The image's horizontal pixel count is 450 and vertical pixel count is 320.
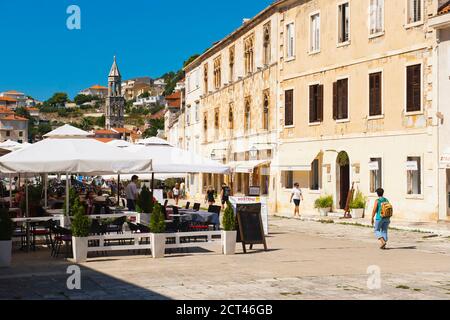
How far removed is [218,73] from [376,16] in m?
22.7

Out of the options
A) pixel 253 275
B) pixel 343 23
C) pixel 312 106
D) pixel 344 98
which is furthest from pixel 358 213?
pixel 253 275

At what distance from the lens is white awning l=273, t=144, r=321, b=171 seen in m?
36.9

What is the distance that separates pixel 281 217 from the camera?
119 feet

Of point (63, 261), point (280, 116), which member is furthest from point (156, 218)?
point (280, 116)

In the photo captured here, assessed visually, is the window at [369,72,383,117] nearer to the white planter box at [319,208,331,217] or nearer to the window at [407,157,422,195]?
the window at [407,157,422,195]

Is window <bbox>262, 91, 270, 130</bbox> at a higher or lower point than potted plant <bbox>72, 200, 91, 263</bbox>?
higher

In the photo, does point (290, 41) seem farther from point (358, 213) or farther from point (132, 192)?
point (132, 192)

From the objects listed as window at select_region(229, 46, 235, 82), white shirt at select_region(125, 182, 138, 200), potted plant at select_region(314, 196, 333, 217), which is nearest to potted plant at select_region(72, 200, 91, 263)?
white shirt at select_region(125, 182, 138, 200)

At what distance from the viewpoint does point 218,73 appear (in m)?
54.1

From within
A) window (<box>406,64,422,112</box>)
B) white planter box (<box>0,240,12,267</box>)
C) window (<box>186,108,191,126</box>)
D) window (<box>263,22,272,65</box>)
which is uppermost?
window (<box>263,22,272,65</box>)

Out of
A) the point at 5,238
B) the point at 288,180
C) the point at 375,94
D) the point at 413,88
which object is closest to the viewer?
the point at 5,238

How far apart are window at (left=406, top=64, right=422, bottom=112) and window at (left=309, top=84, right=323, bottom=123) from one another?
6.54 metres

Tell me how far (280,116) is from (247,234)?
22.2 m
